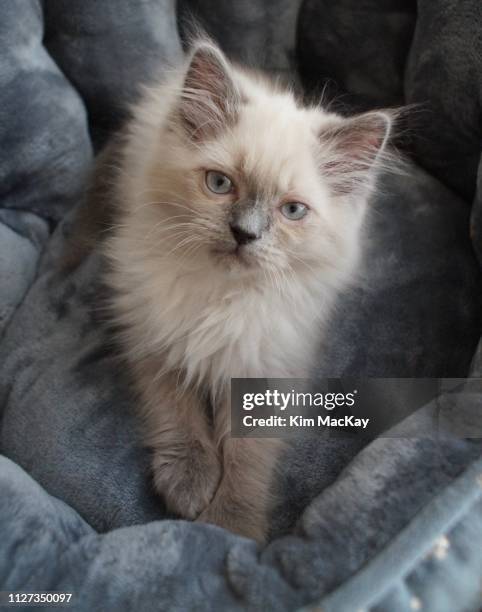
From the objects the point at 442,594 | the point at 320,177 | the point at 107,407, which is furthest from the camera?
the point at 107,407

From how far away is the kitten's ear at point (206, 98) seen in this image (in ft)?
3.41

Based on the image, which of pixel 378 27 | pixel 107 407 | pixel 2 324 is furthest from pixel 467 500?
pixel 378 27

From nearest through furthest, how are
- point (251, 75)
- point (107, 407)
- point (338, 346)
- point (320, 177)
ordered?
point (320, 177)
point (107, 407)
point (338, 346)
point (251, 75)

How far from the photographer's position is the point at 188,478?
1052 millimetres

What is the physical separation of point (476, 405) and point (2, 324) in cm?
109

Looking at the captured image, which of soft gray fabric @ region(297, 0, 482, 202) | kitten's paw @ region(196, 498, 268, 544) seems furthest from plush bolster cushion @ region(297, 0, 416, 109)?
kitten's paw @ region(196, 498, 268, 544)

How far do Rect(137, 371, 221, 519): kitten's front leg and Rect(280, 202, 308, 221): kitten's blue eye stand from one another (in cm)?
44

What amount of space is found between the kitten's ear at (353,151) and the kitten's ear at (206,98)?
19 centimetres

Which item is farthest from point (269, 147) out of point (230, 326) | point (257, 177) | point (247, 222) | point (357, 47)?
point (357, 47)

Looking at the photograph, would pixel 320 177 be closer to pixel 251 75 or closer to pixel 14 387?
pixel 251 75

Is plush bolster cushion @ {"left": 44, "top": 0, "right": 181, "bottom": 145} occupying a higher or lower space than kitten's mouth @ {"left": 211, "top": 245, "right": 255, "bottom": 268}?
higher

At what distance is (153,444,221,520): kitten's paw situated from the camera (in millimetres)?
1034

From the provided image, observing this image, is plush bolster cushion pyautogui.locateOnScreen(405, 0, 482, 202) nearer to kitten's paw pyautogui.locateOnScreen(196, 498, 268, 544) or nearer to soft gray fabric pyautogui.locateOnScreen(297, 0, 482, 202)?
soft gray fabric pyautogui.locateOnScreen(297, 0, 482, 202)

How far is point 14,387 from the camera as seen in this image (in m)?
1.22
